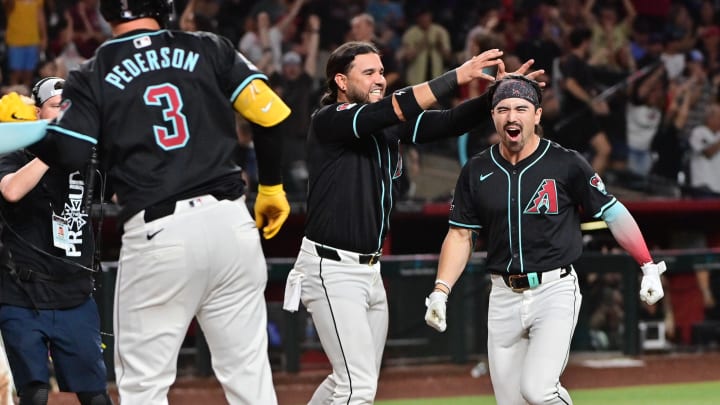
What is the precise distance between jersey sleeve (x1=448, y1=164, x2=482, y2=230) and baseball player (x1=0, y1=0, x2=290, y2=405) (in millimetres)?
1898

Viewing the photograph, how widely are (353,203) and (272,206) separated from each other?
1256 mm

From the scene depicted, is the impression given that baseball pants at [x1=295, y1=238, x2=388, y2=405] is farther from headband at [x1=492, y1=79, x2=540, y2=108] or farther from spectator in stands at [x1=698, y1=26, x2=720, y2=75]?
spectator in stands at [x1=698, y1=26, x2=720, y2=75]

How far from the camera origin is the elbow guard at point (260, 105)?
4266mm

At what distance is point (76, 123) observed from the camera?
4.11m

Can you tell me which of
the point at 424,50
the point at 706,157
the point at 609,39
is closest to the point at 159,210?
A: the point at 424,50

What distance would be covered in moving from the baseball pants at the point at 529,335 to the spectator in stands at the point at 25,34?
7940mm

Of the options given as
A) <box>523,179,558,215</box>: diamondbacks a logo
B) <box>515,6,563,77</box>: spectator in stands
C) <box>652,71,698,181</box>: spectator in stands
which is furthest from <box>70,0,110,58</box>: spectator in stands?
<box>523,179,558,215</box>: diamondbacks a logo

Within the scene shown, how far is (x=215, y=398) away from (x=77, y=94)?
19.2 feet

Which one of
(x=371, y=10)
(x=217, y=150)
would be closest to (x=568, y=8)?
(x=371, y=10)

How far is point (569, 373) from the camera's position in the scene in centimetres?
1078

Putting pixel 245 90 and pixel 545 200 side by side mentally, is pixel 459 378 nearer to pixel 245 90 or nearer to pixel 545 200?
pixel 545 200

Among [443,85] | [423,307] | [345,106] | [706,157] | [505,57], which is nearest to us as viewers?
[443,85]

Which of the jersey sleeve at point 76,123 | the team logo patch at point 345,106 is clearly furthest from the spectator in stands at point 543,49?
the jersey sleeve at point 76,123

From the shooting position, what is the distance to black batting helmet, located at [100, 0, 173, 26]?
4.23m
